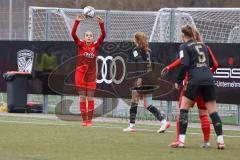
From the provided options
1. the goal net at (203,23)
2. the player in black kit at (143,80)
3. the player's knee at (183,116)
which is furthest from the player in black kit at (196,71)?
the goal net at (203,23)

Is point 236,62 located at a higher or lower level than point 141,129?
higher

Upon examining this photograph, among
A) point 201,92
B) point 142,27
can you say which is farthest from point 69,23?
point 201,92

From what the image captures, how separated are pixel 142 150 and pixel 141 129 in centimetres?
484

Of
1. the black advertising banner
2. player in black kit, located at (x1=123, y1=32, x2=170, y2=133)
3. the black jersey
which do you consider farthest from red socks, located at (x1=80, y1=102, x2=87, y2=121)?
the black jersey

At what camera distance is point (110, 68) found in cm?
2155

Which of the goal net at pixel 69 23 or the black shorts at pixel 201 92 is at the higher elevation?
the goal net at pixel 69 23

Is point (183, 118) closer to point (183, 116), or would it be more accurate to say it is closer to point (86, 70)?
point (183, 116)

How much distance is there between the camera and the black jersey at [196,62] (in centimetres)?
1282

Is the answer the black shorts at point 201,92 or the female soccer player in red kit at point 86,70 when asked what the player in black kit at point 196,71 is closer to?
the black shorts at point 201,92

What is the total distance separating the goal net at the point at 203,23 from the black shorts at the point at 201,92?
858 centimetres

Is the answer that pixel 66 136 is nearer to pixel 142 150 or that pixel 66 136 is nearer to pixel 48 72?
pixel 142 150

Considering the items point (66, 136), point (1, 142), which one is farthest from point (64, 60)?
point (1, 142)

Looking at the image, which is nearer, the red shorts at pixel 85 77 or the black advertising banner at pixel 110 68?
the red shorts at pixel 85 77

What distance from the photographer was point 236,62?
19.8 m
